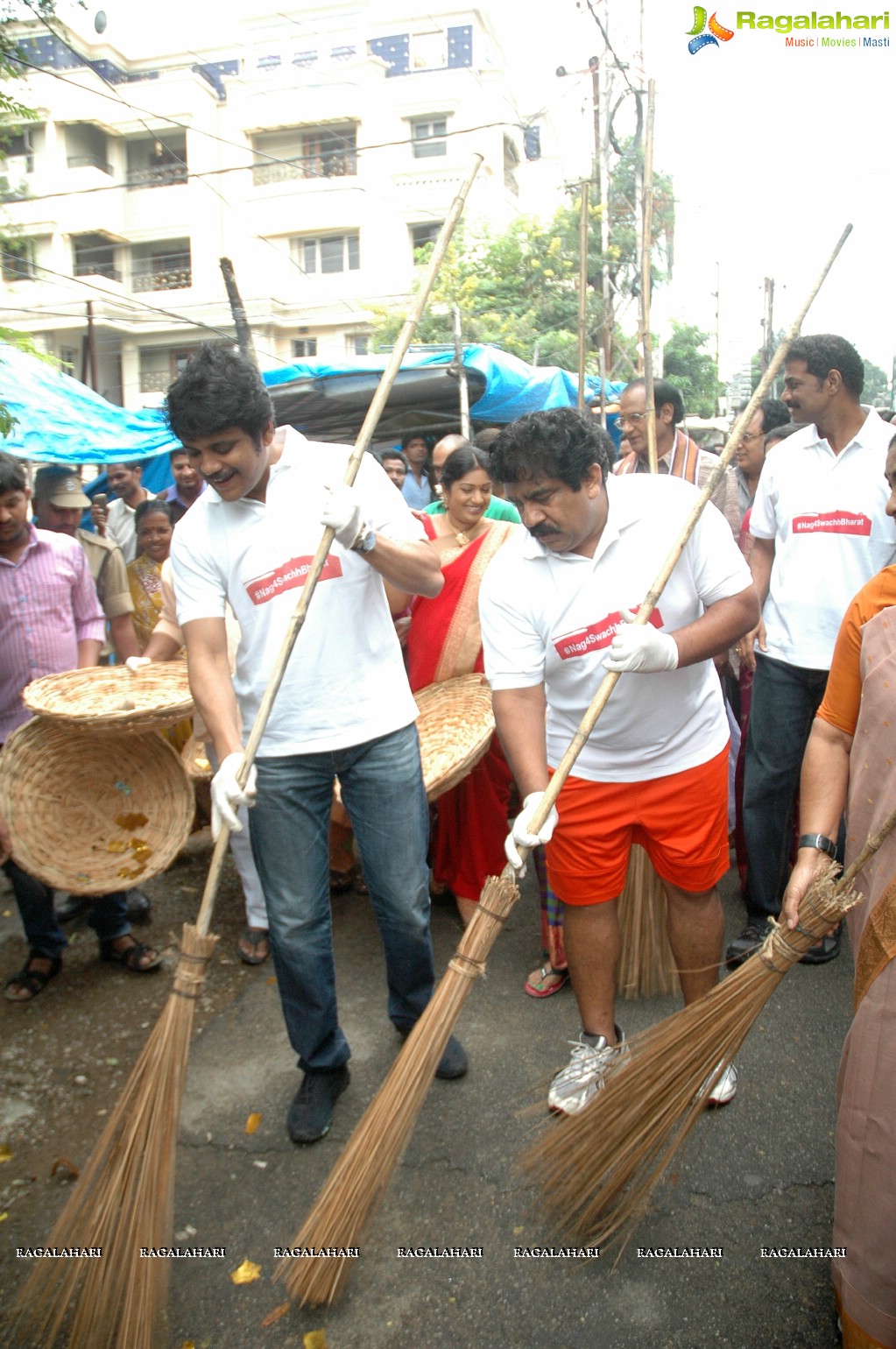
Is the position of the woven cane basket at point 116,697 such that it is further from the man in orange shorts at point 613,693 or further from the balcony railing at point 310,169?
the balcony railing at point 310,169

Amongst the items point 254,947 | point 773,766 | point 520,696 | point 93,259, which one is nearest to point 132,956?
point 254,947

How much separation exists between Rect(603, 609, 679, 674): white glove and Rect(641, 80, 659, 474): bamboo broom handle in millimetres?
2272

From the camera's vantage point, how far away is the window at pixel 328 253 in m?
23.8

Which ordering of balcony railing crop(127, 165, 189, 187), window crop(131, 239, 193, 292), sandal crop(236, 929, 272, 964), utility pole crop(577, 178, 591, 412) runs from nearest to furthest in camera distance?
sandal crop(236, 929, 272, 964), utility pole crop(577, 178, 591, 412), balcony railing crop(127, 165, 189, 187), window crop(131, 239, 193, 292)

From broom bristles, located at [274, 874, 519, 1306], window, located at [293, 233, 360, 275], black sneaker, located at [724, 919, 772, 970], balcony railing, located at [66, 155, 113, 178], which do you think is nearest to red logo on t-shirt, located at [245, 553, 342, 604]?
broom bristles, located at [274, 874, 519, 1306]

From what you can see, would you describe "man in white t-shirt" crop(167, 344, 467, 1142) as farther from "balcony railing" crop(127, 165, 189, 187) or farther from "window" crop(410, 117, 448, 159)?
"window" crop(410, 117, 448, 159)

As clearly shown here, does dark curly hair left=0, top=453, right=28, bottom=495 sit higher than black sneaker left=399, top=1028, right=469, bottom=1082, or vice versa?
dark curly hair left=0, top=453, right=28, bottom=495

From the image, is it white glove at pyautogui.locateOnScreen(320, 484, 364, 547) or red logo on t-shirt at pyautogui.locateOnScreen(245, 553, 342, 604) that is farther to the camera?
red logo on t-shirt at pyautogui.locateOnScreen(245, 553, 342, 604)

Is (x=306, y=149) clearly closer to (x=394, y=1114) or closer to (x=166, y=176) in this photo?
(x=166, y=176)

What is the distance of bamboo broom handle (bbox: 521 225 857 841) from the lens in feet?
6.90

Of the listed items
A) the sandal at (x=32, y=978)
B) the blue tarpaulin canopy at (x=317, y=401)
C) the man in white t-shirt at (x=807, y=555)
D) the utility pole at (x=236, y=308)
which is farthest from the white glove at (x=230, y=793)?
the utility pole at (x=236, y=308)

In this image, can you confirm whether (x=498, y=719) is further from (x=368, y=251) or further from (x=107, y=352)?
(x=107, y=352)

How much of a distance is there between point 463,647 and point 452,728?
37cm

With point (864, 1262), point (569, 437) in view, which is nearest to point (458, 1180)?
point (864, 1262)
